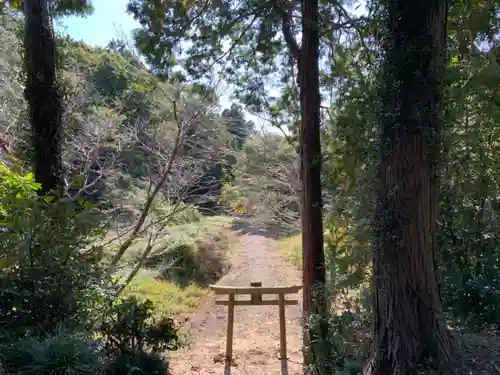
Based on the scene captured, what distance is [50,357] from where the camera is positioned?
3361 mm

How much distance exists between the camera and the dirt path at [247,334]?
25.7 ft

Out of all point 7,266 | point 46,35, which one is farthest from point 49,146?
point 7,266

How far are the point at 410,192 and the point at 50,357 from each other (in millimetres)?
2811

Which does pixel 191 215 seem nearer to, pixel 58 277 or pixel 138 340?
pixel 138 340

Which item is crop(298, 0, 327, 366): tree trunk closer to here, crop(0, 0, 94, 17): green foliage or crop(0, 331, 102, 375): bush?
crop(0, 0, 94, 17): green foliage

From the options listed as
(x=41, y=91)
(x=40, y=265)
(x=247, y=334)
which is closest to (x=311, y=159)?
(x=41, y=91)

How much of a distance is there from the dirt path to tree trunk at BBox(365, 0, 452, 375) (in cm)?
407

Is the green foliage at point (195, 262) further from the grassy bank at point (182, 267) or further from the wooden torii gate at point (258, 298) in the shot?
the wooden torii gate at point (258, 298)

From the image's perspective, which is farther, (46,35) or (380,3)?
(46,35)

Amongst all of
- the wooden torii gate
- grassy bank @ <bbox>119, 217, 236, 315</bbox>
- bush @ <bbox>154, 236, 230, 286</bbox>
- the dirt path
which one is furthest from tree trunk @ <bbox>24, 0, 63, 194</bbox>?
bush @ <bbox>154, 236, 230, 286</bbox>

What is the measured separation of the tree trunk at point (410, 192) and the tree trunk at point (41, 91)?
396cm

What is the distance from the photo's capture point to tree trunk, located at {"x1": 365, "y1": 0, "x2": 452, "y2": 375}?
10.9ft

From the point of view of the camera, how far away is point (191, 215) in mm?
14266

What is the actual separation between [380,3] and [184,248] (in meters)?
10.8
